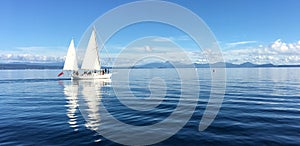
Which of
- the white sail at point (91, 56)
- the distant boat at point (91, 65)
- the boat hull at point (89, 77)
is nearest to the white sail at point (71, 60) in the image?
the distant boat at point (91, 65)

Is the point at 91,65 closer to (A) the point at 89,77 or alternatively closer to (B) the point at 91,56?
(B) the point at 91,56

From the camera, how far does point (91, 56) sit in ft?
Result: 307

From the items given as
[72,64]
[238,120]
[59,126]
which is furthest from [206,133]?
[72,64]

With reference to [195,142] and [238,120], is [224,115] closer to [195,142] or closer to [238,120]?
[238,120]

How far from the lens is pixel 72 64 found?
10325 cm

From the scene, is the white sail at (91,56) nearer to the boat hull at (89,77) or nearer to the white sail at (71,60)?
the boat hull at (89,77)

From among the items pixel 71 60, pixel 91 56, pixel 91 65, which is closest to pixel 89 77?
pixel 91 65

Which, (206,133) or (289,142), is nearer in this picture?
(289,142)

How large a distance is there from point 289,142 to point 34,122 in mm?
21425

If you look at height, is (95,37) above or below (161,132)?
above

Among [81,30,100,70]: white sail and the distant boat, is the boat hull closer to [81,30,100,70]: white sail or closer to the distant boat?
the distant boat

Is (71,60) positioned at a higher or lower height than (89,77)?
higher

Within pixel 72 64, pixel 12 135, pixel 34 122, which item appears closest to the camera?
pixel 12 135

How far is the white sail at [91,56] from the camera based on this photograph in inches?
3668
